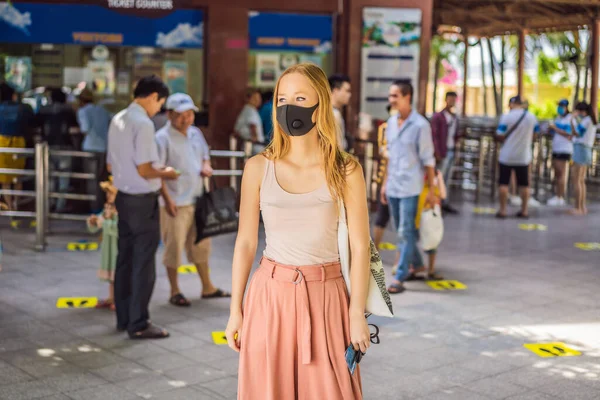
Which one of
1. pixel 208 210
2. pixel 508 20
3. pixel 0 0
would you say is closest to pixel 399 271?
pixel 208 210

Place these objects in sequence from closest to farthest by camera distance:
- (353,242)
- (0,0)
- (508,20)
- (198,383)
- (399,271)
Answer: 1. (353,242)
2. (198,383)
3. (399,271)
4. (0,0)
5. (508,20)

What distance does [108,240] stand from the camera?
731cm

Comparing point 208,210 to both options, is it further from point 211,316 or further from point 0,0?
point 0,0

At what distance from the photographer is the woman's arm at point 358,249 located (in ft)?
11.3

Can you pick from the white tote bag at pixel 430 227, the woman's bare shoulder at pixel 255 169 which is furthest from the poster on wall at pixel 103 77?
the woman's bare shoulder at pixel 255 169

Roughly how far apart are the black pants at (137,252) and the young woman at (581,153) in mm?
8904

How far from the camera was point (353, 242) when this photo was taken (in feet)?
11.5

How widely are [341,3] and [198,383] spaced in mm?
8725

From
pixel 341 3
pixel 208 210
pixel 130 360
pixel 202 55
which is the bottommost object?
pixel 130 360

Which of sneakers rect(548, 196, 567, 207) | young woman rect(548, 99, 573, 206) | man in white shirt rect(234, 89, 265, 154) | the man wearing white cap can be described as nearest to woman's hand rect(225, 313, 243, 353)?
the man wearing white cap

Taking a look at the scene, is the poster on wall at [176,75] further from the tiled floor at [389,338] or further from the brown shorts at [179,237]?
the brown shorts at [179,237]

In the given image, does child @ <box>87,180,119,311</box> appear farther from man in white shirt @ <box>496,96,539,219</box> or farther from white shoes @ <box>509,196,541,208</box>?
white shoes @ <box>509,196,541,208</box>

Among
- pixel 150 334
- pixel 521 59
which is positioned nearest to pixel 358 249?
pixel 150 334

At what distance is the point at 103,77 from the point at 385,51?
13.9ft
